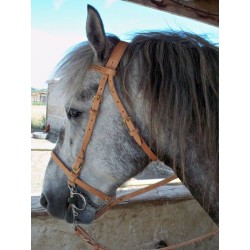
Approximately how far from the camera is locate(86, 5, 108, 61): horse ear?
964mm

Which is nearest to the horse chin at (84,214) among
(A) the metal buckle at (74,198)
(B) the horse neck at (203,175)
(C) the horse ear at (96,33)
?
(A) the metal buckle at (74,198)

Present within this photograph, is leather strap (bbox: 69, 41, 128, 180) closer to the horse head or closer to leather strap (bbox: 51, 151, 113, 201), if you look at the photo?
the horse head

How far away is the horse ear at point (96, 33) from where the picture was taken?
96cm

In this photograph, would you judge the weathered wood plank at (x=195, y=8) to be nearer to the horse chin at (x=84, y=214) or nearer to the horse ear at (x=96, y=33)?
the horse ear at (x=96, y=33)

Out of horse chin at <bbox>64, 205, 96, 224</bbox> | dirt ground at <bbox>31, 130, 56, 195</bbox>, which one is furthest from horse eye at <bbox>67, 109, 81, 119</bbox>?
dirt ground at <bbox>31, 130, 56, 195</bbox>

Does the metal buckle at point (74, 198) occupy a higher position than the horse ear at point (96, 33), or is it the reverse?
the horse ear at point (96, 33)

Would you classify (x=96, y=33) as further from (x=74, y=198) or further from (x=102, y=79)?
(x=74, y=198)

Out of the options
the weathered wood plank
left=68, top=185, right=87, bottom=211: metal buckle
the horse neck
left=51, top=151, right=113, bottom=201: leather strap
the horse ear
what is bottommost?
left=68, top=185, right=87, bottom=211: metal buckle

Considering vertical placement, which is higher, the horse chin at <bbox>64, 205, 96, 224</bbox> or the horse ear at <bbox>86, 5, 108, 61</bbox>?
the horse ear at <bbox>86, 5, 108, 61</bbox>
